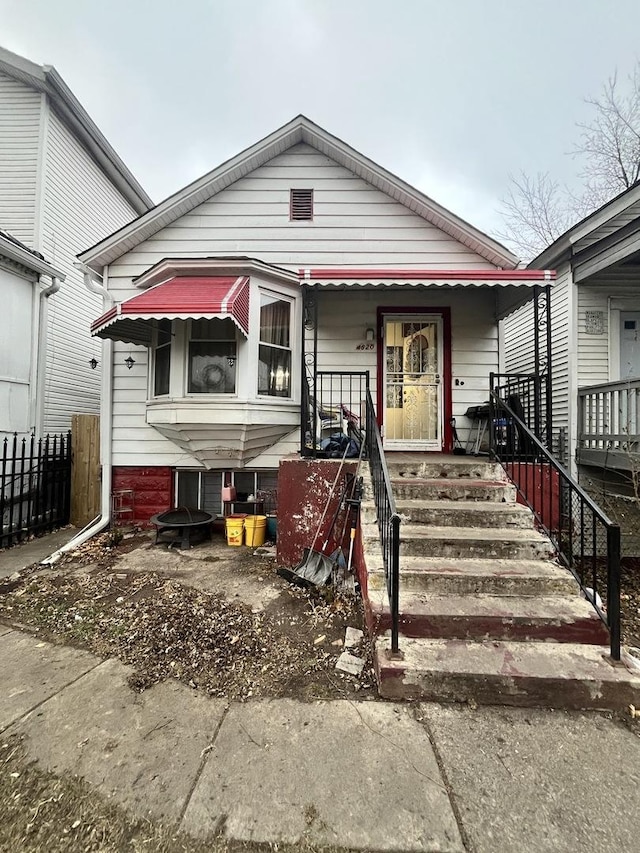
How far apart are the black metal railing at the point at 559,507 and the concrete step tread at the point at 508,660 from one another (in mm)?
199

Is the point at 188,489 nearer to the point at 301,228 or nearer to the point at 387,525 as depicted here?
the point at 387,525

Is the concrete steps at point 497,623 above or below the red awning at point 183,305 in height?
below

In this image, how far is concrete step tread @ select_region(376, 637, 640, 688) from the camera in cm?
250

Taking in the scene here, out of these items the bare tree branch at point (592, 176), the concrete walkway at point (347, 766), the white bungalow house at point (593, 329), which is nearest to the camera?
the concrete walkway at point (347, 766)

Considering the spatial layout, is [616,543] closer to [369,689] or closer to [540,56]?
[369,689]

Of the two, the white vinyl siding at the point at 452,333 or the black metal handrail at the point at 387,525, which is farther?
the white vinyl siding at the point at 452,333

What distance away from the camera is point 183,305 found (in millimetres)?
4820

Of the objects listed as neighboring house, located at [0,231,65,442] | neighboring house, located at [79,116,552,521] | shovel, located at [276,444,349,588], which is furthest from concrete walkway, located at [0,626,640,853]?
neighboring house, located at [0,231,65,442]

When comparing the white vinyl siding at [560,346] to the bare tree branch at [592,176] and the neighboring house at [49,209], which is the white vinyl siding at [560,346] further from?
the neighboring house at [49,209]

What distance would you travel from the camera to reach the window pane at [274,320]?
5.87m

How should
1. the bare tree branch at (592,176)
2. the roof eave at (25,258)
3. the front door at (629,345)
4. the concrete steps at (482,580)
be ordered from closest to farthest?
1. the concrete steps at (482,580)
2. the roof eave at (25,258)
3. the front door at (629,345)
4. the bare tree branch at (592,176)

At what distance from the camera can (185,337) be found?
18.8ft

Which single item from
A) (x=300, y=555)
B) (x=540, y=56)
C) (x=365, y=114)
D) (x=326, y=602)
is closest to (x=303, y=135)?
(x=300, y=555)

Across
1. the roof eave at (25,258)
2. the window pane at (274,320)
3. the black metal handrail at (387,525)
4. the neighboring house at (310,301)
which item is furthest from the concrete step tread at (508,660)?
the roof eave at (25,258)
